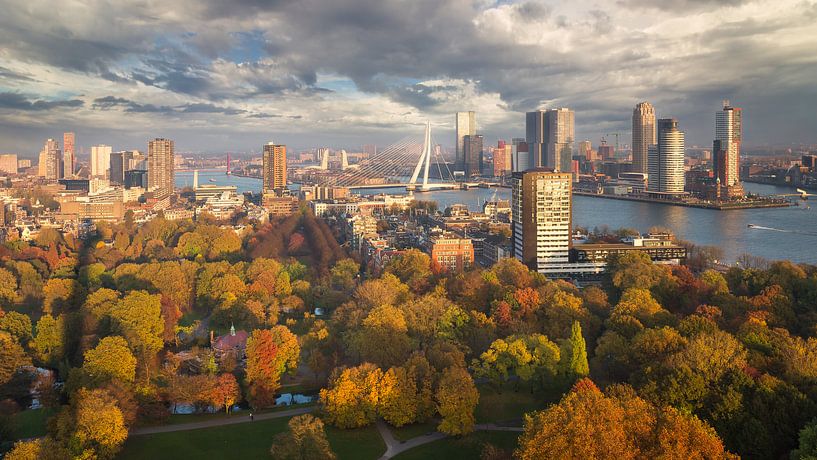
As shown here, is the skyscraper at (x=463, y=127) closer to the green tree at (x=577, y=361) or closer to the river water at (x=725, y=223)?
the river water at (x=725, y=223)

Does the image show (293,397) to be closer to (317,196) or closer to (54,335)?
(54,335)

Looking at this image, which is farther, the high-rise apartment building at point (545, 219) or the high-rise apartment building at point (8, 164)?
the high-rise apartment building at point (8, 164)

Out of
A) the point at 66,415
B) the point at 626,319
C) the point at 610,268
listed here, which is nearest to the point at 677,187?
the point at 610,268

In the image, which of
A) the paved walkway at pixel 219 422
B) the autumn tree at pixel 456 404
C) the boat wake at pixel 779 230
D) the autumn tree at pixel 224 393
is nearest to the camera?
the autumn tree at pixel 456 404

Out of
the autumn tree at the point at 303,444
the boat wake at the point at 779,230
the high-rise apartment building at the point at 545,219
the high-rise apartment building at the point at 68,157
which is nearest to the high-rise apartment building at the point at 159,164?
the high-rise apartment building at the point at 68,157

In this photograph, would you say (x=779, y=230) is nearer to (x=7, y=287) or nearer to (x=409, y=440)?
(x=409, y=440)

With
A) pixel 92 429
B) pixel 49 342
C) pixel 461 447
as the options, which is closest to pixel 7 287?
pixel 49 342

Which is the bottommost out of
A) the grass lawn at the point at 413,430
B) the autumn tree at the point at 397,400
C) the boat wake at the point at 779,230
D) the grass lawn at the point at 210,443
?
the grass lawn at the point at 210,443
